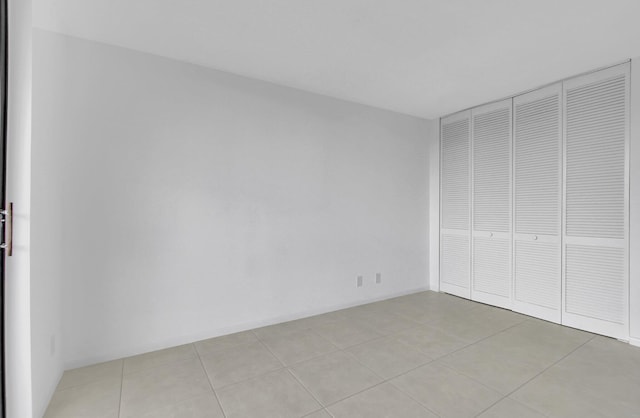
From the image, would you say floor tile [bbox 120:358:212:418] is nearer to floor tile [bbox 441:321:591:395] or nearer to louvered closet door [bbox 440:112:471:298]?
floor tile [bbox 441:321:591:395]

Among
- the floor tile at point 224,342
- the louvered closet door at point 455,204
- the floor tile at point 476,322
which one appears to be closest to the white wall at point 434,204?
the louvered closet door at point 455,204

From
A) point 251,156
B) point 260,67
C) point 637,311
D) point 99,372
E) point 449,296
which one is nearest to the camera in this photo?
point 99,372

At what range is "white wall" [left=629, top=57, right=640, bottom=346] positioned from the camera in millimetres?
2701

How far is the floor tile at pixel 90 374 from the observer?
Result: 2.13 metres

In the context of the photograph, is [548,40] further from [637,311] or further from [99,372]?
[99,372]

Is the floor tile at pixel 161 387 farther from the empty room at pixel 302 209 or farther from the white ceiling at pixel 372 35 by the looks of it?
the white ceiling at pixel 372 35

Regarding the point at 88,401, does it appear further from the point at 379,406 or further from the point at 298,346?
the point at 379,406

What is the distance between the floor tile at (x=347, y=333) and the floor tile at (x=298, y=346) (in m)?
0.09

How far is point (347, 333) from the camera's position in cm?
302

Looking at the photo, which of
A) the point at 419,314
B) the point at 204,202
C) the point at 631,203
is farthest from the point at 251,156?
the point at 631,203

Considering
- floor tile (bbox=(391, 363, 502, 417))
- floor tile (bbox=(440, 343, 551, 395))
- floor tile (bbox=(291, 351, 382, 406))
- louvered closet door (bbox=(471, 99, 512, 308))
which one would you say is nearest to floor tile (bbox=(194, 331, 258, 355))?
floor tile (bbox=(291, 351, 382, 406))

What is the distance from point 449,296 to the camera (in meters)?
4.29

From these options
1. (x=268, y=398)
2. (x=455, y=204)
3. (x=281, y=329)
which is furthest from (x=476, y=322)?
(x=268, y=398)

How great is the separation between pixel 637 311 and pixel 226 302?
152 inches
